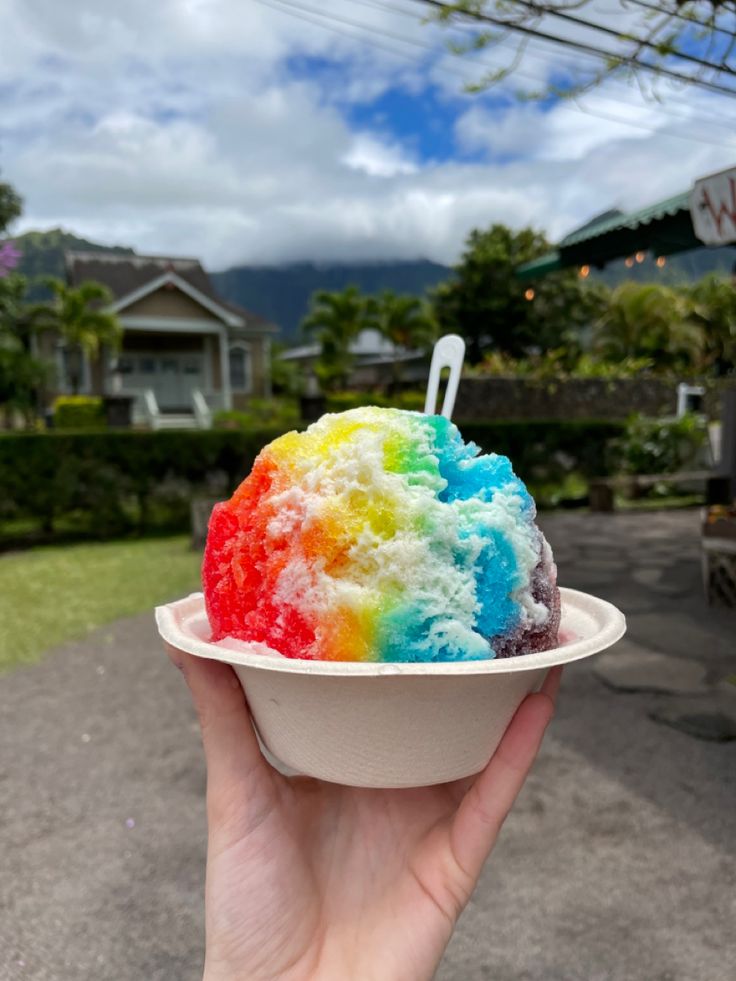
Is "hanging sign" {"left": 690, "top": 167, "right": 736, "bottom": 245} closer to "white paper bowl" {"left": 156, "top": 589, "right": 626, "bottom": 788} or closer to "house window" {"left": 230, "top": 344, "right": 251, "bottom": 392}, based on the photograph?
"white paper bowl" {"left": 156, "top": 589, "right": 626, "bottom": 788}

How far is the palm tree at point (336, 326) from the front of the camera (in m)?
26.6

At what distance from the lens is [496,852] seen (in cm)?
287

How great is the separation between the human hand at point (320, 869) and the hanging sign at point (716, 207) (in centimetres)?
482

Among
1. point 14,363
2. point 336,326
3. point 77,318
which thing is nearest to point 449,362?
point 14,363

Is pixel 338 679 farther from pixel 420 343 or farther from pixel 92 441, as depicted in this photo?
pixel 420 343

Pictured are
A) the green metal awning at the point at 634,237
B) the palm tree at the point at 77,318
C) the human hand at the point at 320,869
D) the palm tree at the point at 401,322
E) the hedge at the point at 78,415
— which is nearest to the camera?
the human hand at the point at 320,869

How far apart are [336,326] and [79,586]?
20353 mm

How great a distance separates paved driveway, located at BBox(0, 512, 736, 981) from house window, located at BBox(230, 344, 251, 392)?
24.6m

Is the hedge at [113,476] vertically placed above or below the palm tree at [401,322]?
below

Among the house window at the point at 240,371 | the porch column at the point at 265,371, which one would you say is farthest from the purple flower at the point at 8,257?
the porch column at the point at 265,371

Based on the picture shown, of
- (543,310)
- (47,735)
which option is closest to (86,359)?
(543,310)

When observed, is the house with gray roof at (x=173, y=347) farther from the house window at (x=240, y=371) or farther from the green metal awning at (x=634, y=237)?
the green metal awning at (x=634, y=237)

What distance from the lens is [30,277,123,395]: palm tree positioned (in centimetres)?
2122

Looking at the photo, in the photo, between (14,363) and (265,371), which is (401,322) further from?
(14,363)
